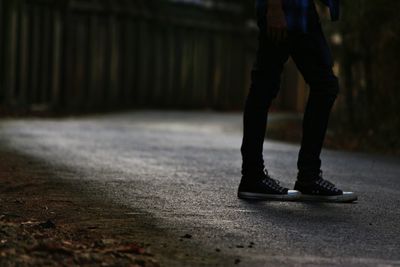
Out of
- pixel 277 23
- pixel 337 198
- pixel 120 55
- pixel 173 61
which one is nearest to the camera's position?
pixel 277 23

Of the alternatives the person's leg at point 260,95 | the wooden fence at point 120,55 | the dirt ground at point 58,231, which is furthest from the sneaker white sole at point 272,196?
the wooden fence at point 120,55

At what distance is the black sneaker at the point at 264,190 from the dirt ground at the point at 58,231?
34.2 inches

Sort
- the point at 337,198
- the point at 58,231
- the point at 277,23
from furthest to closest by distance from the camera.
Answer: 1. the point at 337,198
2. the point at 277,23
3. the point at 58,231

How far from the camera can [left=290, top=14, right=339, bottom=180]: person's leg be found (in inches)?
224

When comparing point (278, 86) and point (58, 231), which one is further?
point (278, 86)

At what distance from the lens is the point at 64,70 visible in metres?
17.8

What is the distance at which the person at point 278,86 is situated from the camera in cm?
566

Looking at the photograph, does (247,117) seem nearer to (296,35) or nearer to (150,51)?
(296,35)

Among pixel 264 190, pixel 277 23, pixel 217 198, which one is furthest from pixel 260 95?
pixel 217 198

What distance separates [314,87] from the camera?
5.75 m

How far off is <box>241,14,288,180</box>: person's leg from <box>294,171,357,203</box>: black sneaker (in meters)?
0.30

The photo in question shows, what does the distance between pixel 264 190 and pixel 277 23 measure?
965 mm

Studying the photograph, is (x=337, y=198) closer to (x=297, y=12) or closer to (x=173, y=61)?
(x=297, y=12)

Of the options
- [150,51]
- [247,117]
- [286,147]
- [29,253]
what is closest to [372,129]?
[286,147]
